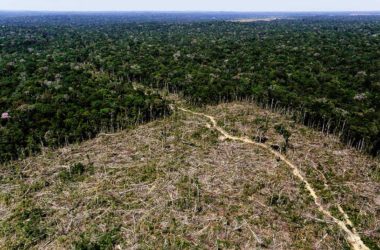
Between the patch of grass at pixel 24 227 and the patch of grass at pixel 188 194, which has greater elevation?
the patch of grass at pixel 188 194

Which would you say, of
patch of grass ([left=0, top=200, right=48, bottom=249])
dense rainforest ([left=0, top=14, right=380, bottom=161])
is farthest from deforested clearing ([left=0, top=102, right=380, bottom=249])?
dense rainforest ([left=0, top=14, right=380, bottom=161])

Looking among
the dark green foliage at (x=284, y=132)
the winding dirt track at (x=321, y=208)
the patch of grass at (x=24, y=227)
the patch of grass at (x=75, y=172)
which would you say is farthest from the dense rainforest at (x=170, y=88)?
the patch of grass at (x=24, y=227)

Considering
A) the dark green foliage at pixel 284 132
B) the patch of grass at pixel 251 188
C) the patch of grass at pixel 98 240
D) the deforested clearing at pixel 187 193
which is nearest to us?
the patch of grass at pixel 98 240

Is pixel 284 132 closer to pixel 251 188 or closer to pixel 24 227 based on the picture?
pixel 251 188

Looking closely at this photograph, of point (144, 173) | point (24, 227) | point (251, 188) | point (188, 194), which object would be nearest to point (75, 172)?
point (144, 173)

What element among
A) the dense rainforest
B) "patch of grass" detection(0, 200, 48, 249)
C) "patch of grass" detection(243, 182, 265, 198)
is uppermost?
the dense rainforest

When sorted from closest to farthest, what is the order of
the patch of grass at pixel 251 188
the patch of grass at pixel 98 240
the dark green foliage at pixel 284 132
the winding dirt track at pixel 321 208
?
the patch of grass at pixel 98 240 < the winding dirt track at pixel 321 208 < the patch of grass at pixel 251 188 < the dark green foliage at pixel 284 132

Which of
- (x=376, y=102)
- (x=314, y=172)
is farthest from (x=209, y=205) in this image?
(x=376, y=102)

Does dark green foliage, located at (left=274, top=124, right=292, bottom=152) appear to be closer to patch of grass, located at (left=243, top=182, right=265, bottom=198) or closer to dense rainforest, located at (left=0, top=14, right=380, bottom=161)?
dense rainforest, located at (left=0, top=14, right=380, bottom=161)

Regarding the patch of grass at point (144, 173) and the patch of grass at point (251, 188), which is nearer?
the patch of grass at point (251, 188)

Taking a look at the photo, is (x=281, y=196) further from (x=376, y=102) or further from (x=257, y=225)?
(x=376, y=102)

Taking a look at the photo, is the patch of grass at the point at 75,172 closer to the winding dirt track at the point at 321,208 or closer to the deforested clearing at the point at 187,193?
the deforested clearing at the point at 187,193
